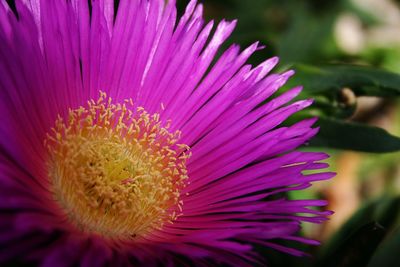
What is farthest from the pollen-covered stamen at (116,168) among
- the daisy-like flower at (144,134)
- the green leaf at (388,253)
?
the green leaf at (388,253)

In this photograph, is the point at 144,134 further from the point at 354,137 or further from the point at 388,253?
the point at 388,253

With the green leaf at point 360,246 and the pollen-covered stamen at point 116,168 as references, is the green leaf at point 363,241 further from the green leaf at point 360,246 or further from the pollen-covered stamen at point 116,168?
the pollen-covered stamen at point 116,168

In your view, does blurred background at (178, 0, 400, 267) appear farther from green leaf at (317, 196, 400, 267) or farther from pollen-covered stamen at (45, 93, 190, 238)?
pollen-covered stamen at (45, 93, 190, 238)

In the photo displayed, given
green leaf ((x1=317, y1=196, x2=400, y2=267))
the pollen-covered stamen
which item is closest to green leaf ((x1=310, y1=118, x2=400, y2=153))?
green leaf ((x1=317, y1=196, x2=400, y2=267))

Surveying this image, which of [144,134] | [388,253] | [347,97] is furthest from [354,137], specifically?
[144,134]

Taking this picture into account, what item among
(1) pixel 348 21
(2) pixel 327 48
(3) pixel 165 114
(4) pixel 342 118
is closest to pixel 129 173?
(3) pixel 165 114

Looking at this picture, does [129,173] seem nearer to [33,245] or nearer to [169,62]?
[169,62]

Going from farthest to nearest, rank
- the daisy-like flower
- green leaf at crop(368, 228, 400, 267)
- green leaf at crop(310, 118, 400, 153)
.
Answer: green leaf at crop(310, 118, 400, 153) → green leaf at crop(368, 228, 400, 267) → the daisy-like flower
